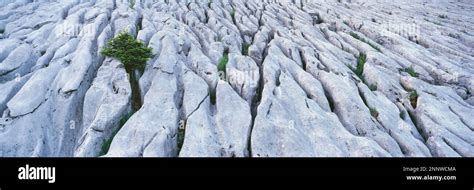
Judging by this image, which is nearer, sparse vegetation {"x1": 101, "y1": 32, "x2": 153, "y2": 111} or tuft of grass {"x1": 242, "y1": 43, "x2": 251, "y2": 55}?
sparse vegetation {"x1": 101, "y1": 32, "x2": 153, "y2": 111}

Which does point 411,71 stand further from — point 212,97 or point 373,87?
point 212,97

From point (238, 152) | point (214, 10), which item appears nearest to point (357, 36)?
point (214, 10)

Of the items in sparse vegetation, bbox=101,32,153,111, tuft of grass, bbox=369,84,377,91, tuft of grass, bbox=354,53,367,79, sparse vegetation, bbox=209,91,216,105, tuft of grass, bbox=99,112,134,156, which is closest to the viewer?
tuft of grass, bbox=99,112,134,156

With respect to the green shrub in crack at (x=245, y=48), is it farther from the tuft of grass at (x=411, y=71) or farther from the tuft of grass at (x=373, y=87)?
the tuft of grass at (x=411, y=71)

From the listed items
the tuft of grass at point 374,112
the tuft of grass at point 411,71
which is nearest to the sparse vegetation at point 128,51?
the tuft of grass at point 374,112

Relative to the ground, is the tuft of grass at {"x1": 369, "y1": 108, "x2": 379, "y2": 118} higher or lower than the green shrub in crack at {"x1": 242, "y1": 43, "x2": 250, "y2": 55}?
higher

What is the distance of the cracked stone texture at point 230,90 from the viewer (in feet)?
43.8

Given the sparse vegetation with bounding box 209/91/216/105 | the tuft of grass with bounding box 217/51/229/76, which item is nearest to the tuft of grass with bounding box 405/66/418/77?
the tuft of grass with bounding box 217/51/229/76

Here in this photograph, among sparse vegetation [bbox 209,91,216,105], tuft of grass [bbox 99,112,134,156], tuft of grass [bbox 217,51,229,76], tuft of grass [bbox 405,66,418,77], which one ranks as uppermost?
tuft of grass [bbox 405,66,418,77]

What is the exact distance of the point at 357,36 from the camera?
27625 mm

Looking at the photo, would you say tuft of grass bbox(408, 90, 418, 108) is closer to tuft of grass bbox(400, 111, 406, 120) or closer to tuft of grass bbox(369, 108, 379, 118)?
tuft of grass bbox(400, 111, 406, 120)

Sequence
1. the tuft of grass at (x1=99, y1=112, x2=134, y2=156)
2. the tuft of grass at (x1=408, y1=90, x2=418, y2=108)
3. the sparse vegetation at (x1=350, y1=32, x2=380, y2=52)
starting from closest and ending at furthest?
the tuft of grass at (x1=99, y1=112, x2=134, y2=156) < the tuft of grass at (x1=408, y1=90, x2=418, y2=108) < the sparse vegetation at (x1=350, y1=32, x2=380, y2=52)

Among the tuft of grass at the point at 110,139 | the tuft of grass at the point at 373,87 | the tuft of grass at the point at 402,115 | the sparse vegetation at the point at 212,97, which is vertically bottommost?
the tuft of grass at the point at 110,139

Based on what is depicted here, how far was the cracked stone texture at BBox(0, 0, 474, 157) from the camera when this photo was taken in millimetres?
13359
